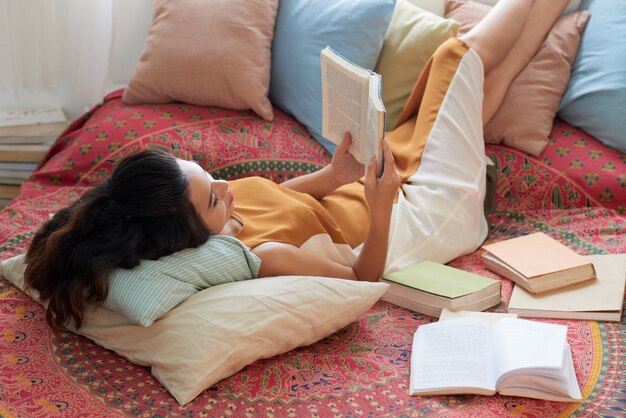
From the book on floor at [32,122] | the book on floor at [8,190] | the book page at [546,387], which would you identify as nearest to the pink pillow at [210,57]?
the book on floor at [32,122]

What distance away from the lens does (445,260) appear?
74.4 inches

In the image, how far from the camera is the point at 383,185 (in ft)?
5.13

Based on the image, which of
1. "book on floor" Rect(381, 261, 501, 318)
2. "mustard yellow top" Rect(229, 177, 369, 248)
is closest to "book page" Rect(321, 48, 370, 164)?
"mustard yellow top" Rect(229, 177, 369, 248)

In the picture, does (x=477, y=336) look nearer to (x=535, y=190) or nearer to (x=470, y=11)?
(x=535, y=190)

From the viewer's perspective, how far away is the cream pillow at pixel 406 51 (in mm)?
2240

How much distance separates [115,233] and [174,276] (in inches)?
5.2

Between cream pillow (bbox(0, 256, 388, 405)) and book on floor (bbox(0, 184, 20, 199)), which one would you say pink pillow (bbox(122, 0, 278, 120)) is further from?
cream pillow (bbox(0, 256, 388, 405))

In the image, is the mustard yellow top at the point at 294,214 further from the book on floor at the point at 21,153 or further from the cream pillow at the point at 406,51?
the book on floor at the point at 21,153

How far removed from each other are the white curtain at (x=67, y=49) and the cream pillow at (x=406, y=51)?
2.89 ft

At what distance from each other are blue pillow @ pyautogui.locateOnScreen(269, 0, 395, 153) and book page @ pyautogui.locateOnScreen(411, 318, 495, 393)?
87cm

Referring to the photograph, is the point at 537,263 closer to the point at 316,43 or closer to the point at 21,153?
the point at 316,43

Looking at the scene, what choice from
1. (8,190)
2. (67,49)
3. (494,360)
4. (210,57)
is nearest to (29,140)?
(8,190)

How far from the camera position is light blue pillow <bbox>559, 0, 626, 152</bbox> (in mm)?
2127

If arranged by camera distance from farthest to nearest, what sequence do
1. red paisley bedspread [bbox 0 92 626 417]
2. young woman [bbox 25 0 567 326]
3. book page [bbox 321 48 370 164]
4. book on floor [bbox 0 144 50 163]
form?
book on floor [bbox 0 144 50 163]
book page [bbox 321 48 370 164]
young woman [bbox 25 0 567 326]
red paisley bedspread [bbox 0 92 626 417]
